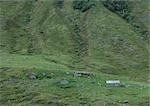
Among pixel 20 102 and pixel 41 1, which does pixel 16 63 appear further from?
pixel 41 1

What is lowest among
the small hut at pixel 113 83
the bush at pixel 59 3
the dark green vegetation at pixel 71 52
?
the small hut at pixel 113 83

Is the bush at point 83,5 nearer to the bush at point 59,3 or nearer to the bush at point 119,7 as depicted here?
the bush at point 59,3

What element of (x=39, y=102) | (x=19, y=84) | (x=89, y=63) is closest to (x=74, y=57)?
(x=89, y=63)

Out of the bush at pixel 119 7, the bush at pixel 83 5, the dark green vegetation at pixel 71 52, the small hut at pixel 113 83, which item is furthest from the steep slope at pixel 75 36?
the small hut at pixel 113 83

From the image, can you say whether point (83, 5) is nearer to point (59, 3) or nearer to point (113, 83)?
point (59, 3)

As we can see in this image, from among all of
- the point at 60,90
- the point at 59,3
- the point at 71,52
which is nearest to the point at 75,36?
the point at 71,52

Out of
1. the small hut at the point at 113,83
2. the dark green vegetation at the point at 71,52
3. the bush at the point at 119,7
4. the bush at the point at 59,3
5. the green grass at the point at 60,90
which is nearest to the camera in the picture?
the green grass at the point at 60,90

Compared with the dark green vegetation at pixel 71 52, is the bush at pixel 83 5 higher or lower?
higher

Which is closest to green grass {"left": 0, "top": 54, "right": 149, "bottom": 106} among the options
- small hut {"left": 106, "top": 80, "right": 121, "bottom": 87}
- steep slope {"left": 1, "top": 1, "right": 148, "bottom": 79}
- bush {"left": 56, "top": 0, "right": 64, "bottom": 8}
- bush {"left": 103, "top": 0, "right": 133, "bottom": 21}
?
small hut {"left": 106, "top": 80, "right": 121, "bottom": 87}
